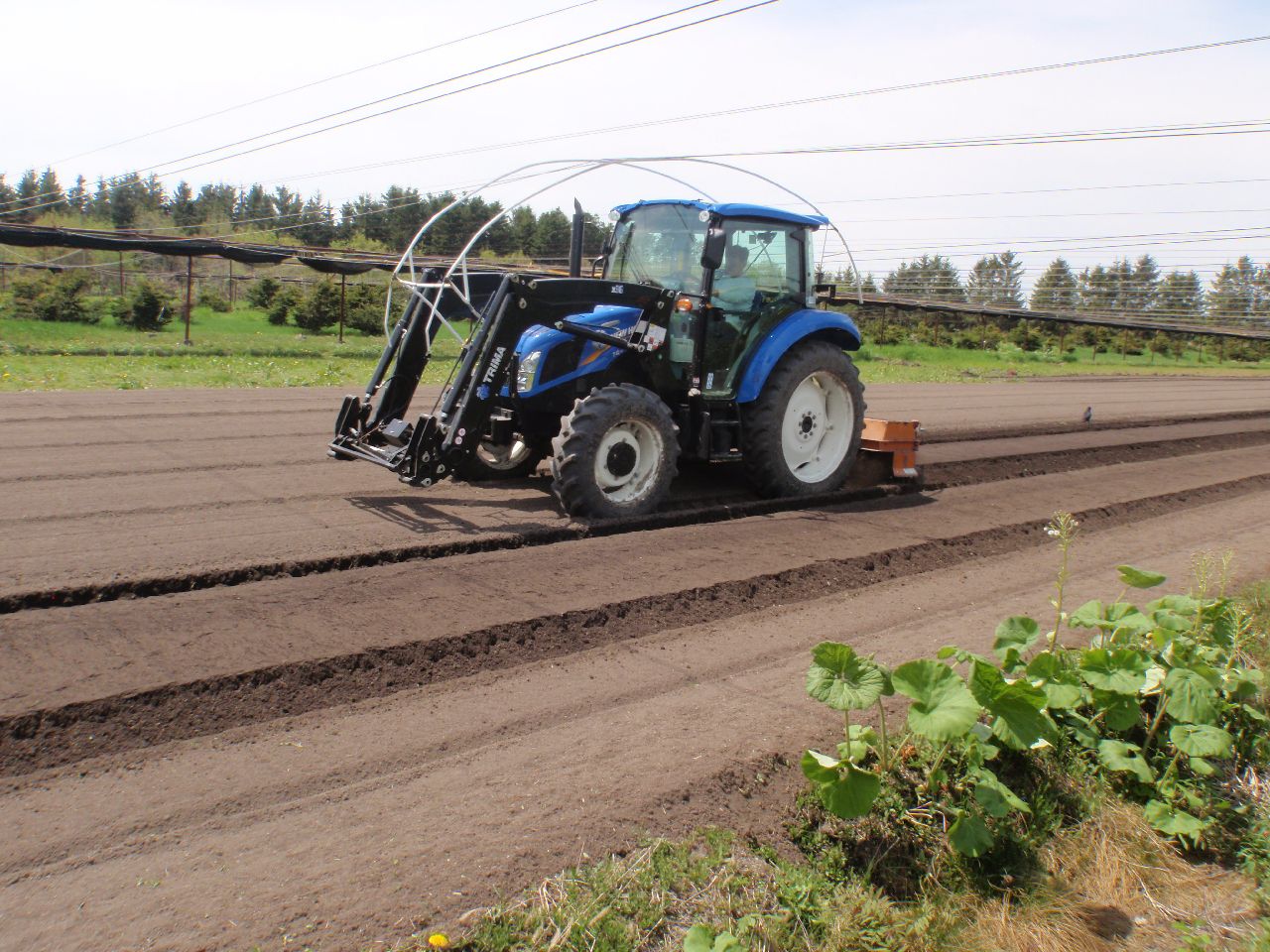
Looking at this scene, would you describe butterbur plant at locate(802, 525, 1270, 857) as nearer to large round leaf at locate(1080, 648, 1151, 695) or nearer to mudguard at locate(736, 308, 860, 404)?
large round leaf at locate(1080, 648, 1151, 695)

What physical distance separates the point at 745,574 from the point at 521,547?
1387mm

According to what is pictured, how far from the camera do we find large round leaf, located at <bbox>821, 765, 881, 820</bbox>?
3.41 meters

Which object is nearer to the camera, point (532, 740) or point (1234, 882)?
point (1234, 882)

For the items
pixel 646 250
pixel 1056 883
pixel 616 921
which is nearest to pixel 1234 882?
pixel 1056 883

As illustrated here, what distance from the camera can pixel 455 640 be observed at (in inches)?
193

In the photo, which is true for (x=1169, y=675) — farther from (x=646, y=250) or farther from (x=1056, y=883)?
(x=646, y=250)

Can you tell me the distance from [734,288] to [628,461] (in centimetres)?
163

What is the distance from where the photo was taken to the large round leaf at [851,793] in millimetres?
3412

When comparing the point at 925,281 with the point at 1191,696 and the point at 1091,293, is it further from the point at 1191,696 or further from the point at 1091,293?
the point at 1191,696

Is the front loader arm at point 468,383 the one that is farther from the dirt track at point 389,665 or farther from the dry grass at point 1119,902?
the dry grass at point 1119,902

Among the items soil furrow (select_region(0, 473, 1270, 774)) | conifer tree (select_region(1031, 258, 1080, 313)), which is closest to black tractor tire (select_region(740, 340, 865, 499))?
soil furrow (select_region(0, 473, 1270, 774))

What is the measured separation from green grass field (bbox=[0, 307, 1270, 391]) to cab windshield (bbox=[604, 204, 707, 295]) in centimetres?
159

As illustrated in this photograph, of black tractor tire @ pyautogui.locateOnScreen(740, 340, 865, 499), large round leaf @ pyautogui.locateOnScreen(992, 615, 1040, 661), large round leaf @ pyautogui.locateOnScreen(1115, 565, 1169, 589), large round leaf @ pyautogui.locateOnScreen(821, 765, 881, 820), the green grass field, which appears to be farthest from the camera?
the green grass field

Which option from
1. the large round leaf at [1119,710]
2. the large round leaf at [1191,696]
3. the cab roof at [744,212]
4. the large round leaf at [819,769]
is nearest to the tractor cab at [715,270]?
the cab roof at [744,212]
